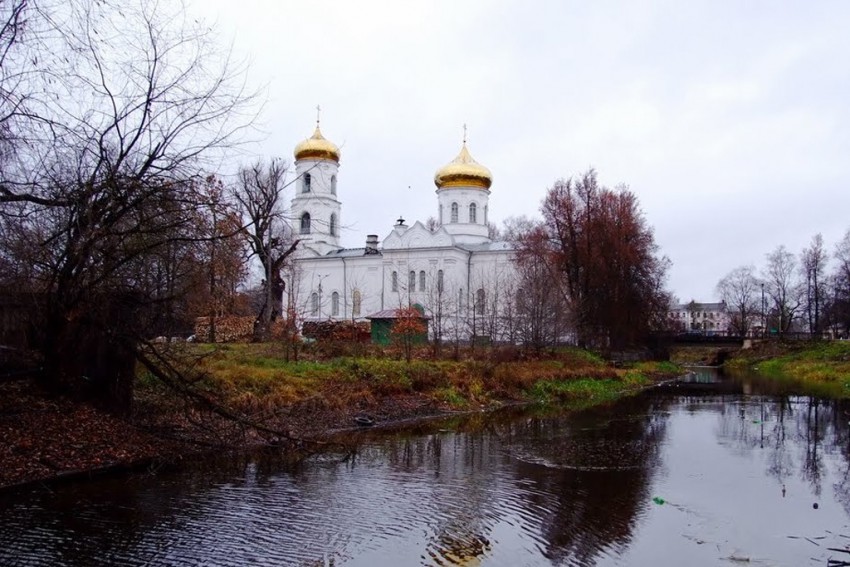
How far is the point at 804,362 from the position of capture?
147 ft

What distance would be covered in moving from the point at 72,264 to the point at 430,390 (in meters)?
13.1

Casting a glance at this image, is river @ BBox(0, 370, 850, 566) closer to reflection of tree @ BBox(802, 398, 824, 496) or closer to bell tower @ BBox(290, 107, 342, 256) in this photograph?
reflection of tree @ BBox(802, 398, 824, 496)

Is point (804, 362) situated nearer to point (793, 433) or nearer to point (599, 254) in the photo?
point (599, 254)

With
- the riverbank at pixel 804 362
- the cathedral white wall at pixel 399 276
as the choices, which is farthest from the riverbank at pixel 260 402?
the cathedral white wall at pixel 399 276

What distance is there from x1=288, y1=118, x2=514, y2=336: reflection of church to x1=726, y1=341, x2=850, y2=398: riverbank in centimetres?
1760

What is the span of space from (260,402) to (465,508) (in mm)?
7146

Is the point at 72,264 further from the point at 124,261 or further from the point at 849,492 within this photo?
the point at 849,492

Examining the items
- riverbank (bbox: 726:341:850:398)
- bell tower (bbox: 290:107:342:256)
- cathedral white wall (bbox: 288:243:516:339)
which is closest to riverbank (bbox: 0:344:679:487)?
riverbank (bbox: 726:341:850:398)

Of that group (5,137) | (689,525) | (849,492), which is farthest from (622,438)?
(5,137)

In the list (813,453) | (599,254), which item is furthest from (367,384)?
(599,254)

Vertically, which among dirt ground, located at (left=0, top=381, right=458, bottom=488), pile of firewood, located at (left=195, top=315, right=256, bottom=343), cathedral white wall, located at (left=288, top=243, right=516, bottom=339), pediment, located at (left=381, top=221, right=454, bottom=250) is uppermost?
pediment, located at (left=381, top=221, right=454, bottom=250)

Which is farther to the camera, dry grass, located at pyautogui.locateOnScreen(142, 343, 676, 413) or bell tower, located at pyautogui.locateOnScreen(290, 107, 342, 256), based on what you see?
bell tower, located at pyautogui.locateOnScreen(290, 107, 342, 256)

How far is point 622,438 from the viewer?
1678cm

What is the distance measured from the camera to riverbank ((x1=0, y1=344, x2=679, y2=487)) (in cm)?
1131
